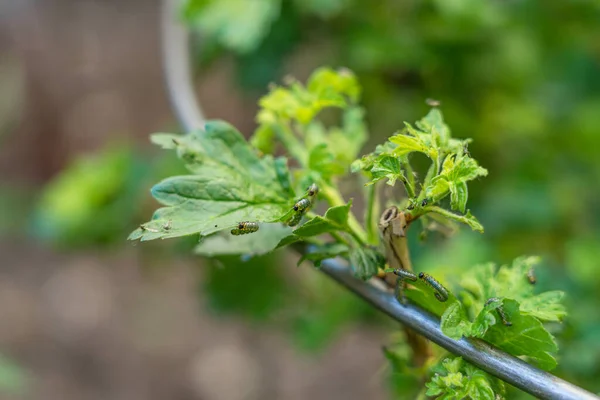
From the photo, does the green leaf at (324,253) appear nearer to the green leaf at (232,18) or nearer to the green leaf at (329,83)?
the green leaf at (329,83)

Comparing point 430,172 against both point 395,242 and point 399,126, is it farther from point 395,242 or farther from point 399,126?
point 399,126

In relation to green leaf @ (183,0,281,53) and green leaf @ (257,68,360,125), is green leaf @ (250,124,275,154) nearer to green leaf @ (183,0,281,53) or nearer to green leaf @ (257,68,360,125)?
green leaf @ (257,68,360,125)

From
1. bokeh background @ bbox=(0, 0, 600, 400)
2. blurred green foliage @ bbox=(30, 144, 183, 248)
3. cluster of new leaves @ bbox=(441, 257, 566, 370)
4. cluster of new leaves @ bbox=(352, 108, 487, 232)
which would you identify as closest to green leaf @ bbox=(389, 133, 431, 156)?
cluster of new leaves @ bbox=(352, 108, 487, 232)

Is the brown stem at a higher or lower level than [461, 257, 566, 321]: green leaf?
higher

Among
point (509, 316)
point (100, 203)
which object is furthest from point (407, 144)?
point (100, 203)

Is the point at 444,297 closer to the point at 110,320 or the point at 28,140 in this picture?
the point at 110,320

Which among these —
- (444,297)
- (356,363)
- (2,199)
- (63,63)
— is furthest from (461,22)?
(63,63)
